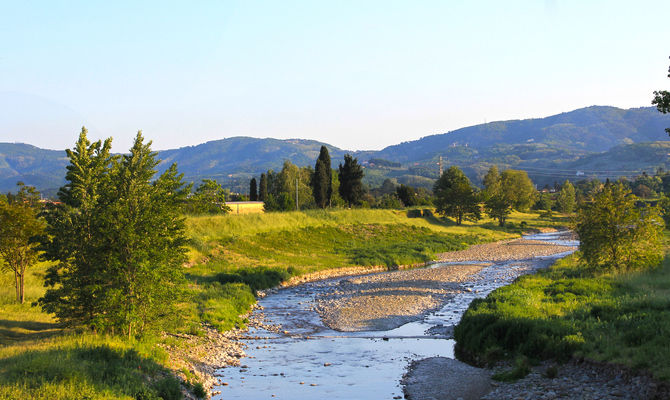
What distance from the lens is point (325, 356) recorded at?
2259 cm

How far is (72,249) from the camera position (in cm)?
2025

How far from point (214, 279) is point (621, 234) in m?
27.2

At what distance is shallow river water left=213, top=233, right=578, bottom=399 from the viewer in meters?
18.2

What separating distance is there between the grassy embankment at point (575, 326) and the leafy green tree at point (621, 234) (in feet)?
13.4

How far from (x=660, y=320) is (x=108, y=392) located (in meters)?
18.1

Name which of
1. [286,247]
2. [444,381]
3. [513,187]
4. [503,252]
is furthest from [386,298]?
[513,187]

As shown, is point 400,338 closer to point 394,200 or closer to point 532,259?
point 532,259

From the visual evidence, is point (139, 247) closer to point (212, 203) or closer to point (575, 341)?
point (575, 341)

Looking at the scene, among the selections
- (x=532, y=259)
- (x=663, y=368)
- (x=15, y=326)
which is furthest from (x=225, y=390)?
(x=532, y=259)

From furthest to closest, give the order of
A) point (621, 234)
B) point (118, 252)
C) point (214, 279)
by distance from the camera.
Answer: point (214, 279)
point (621, 234)
point (118, 252)

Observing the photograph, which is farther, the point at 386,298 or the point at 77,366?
the point at 386,298

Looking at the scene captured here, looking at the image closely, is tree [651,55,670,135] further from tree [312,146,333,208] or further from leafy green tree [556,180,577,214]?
leafy green tree [556,180,577,214]

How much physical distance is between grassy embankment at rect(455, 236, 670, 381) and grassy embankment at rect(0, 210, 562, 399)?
452 inches

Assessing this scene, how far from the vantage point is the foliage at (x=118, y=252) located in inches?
781
